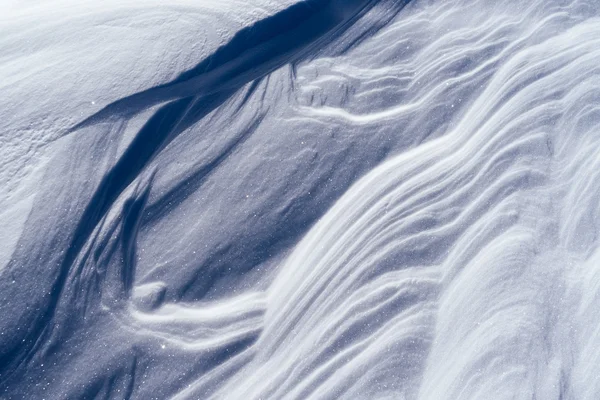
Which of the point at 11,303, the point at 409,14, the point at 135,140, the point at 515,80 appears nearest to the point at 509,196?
the point at 515,80

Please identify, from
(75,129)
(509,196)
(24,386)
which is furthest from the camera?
(509,196)

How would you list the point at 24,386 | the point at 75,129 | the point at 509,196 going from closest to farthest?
1. the point at 24,386
2. the point at 75,129
3. the point at 509,196

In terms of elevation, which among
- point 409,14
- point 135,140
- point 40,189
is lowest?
point 40,189

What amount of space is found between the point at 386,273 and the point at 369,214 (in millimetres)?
168

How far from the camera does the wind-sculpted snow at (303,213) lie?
43.1 inches

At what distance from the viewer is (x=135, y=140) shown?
1173mm

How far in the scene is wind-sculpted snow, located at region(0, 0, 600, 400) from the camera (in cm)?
109

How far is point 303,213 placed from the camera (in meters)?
1.20

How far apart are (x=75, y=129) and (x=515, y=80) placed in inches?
50.8

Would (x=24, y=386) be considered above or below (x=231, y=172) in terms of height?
below

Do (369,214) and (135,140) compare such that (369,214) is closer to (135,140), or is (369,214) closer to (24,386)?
(135,140)

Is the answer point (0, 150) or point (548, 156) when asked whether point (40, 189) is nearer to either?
point (0, 150)

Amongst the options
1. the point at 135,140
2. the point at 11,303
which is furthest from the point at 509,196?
the point at 11,303

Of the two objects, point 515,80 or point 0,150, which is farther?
point 515,80
